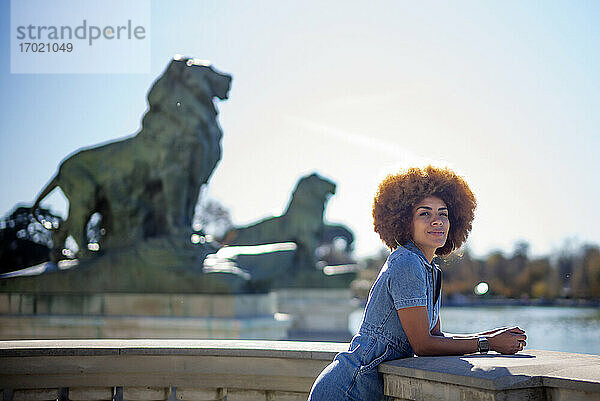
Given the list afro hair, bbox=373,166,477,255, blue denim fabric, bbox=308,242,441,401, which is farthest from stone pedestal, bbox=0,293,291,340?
blue denim fabric, bbox=308,242,441,401

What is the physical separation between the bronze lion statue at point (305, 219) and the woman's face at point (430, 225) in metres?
15.9

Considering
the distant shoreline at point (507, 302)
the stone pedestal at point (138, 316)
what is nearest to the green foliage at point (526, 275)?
the distant shoreline at point (507, 302)

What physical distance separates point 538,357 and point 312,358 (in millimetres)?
1248

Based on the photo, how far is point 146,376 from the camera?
3775 mm

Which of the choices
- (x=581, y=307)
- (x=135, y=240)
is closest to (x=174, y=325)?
(x=135, y=240)

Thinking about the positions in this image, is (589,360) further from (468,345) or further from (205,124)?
(205,124)

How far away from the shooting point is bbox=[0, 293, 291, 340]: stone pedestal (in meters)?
10.1

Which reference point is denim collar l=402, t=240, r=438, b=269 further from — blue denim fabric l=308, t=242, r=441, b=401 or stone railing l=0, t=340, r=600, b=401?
stone railing l=0, t=340, r=600, b=401

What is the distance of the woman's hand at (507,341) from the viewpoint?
9.25ft

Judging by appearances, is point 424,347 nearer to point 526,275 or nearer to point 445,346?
point 445,346

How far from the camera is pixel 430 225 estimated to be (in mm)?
2979

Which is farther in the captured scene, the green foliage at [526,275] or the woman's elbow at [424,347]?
the green foliage at [526,275]

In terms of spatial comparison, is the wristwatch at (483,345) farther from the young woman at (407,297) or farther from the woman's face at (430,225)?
the woman's face at (430,225)

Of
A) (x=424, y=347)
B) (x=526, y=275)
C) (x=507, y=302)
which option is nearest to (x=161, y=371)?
(x=424, y=347)
